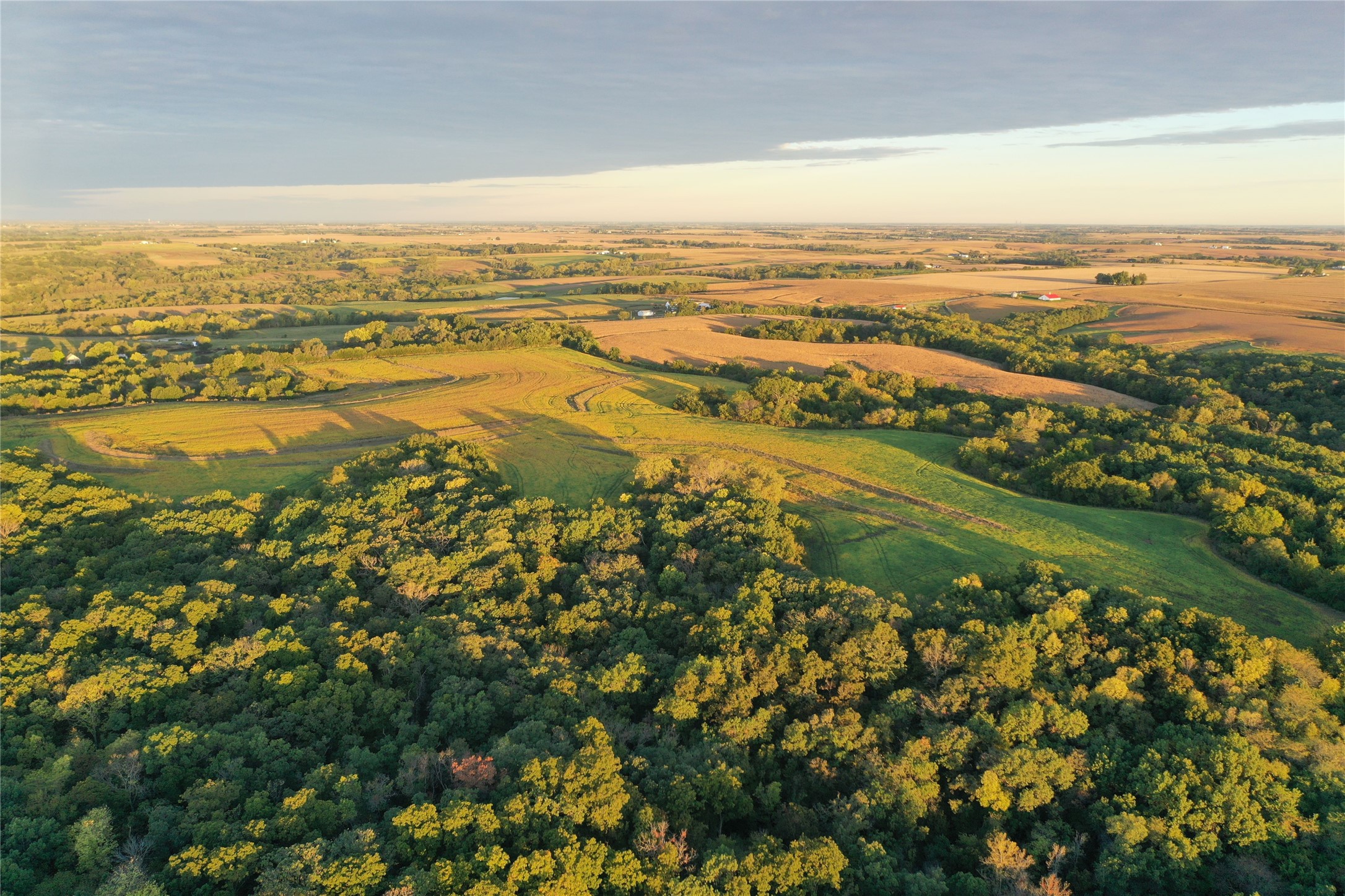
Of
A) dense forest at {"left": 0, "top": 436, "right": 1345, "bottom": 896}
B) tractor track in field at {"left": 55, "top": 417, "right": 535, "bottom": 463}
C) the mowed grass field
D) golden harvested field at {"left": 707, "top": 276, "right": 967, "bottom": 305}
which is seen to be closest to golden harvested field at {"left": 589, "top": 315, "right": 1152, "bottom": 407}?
the mowed grass field

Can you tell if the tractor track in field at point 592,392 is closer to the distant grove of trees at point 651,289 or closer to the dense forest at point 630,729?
the dense forest at point 630,729

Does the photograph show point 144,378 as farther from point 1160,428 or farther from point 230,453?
point 1160,428

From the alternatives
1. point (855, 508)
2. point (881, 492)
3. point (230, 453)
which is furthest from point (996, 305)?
point (230, 453)

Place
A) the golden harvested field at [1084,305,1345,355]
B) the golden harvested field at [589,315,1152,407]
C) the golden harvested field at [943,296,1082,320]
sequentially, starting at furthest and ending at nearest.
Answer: the golden harvested field at [943,296,1082,320]
the golden harvested field at [1084,305,1345,355]
the golden harvested field at [589,315,1152,407]

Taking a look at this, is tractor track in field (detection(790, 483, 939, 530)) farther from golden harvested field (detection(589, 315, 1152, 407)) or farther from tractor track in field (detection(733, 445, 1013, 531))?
golden harvested field (detection(589, 315, 1152, 407))

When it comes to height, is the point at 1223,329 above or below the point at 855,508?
above

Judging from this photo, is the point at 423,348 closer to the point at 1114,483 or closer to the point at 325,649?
the point at 325,649
